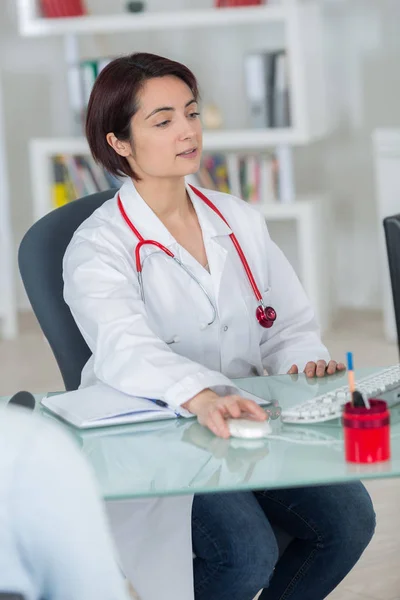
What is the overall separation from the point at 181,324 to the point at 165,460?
0.57m

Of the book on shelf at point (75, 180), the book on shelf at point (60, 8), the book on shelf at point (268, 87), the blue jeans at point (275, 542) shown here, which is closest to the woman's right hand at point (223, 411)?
the blue jeans at point (275, 542)

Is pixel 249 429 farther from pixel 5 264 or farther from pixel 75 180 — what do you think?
pixel 5 264

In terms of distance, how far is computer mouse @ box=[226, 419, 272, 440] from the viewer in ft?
5.43

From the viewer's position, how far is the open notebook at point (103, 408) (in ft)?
5.85

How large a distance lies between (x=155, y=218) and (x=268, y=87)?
3.10 metres

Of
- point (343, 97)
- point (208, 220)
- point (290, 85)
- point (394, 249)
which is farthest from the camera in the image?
point (343, 97)

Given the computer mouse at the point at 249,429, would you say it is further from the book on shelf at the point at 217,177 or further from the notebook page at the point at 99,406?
the book on shelf at the point at 217,177

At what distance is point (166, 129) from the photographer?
7.24ft

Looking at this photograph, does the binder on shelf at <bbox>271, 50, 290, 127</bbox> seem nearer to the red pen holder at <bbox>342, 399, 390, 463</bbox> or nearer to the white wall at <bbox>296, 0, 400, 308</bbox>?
the white wall at <bbox>296, 0, 400, 308</bbox>

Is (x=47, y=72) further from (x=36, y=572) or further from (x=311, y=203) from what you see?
(x=36, y=572)

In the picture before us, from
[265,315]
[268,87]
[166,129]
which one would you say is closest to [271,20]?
[268,87]

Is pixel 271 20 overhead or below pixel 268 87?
overhead

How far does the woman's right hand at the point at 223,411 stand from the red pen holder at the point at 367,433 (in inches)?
8.5

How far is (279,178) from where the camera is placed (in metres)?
5.13
